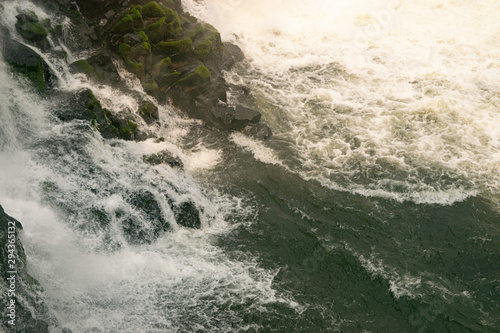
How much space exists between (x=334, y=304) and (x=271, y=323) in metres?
1.71

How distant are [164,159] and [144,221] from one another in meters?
2.54

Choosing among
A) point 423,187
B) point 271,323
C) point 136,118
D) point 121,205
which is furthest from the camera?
point 136,118

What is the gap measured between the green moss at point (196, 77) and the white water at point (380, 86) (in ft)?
7.31

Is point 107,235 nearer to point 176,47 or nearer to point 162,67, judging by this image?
point 162,67

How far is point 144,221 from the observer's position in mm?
13117

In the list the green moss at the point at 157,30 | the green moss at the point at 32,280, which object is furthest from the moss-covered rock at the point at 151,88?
the green moss at the point at 32,280

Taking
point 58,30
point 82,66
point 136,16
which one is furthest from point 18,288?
point 136,16

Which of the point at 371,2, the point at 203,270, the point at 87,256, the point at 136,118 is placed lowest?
the point at 87,256

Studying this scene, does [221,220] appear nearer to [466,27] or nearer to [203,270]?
[203,270]

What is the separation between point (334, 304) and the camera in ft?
38.2

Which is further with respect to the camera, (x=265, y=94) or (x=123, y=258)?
(x=265, y=94)

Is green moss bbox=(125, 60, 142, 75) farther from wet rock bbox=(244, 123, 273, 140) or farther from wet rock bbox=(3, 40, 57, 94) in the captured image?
wet rock bbox=(244, 123, 273, 140)

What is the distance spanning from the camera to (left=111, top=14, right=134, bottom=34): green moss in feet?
57.8

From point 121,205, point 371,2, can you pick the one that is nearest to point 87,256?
point 121,205
